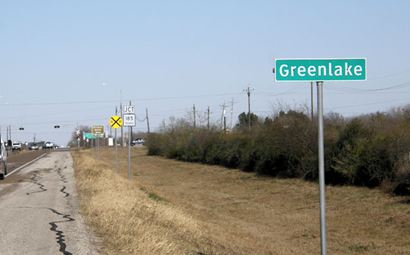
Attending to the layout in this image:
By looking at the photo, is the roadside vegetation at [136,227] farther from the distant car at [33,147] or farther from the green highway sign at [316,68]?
the distant car at [33,147]

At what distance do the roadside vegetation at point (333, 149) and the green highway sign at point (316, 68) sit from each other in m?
15.5

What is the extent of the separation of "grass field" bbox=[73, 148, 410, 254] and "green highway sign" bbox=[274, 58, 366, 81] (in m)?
3.99

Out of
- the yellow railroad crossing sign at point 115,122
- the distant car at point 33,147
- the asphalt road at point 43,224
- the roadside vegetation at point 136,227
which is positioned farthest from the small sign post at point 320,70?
the distant car at point 33,147

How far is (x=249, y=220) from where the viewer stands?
21703 mm

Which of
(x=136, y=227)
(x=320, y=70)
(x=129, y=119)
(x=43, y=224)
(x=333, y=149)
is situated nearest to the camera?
(x=320, y=70)

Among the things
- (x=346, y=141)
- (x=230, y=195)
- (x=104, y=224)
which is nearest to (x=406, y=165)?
(x=346, y=141)

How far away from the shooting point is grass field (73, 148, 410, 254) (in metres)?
12.1

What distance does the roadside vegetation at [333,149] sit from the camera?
77.9 feet

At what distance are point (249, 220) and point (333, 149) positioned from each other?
8.50 meters

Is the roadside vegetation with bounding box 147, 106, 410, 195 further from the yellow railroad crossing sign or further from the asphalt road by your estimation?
the asphalt road

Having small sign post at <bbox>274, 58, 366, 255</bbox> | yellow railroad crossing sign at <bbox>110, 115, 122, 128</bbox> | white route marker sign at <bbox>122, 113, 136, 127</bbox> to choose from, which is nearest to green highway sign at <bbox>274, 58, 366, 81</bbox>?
small sign post at <bbox>274, 58, 366, 255</bbox>

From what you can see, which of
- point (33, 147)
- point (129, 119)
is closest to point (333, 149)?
point (129, 119)

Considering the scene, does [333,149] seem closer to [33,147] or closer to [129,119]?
[129,119]

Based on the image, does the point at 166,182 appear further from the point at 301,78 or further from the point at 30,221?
the point at 301,78
